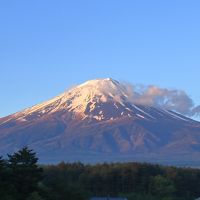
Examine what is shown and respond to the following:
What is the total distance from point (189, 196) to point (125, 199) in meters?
13.1

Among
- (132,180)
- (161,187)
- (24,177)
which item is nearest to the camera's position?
(24,177)

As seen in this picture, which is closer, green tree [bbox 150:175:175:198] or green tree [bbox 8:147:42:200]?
green tree [bbox 8:147:42:200]

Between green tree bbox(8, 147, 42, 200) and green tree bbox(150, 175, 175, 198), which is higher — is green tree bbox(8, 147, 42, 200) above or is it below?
below

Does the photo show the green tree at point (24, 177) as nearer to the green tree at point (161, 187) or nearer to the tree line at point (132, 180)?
the tree line at point (132, 180)

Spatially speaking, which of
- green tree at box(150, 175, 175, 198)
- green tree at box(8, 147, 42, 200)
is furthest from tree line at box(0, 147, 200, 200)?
green tree at box(8, 147, 42, 200)

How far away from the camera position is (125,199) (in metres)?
72.8

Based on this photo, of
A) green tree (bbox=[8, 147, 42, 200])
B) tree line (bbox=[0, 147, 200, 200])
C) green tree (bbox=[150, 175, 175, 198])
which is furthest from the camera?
green tree (bbox=[150, 175, 175, 198])

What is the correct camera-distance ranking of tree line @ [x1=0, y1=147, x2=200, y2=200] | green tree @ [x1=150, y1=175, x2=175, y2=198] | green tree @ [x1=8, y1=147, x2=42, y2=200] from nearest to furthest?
green tree @ [x1=8, y1=147, x2=42, y2=200]
tree line @ [x1=0, y1=147, x2=200, y2=200]
green tree @ [x1=150, y1=175, x2=175, y2=198]

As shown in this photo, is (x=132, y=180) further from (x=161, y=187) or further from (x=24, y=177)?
(x=24, y=177)

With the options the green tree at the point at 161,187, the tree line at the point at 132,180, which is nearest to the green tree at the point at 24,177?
the tree line at the point at 132,180

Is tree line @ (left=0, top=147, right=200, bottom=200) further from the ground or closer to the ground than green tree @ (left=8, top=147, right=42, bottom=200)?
further from the ground

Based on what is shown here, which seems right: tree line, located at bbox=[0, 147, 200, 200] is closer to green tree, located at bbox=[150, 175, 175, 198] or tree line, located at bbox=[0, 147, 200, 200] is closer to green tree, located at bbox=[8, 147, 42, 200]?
green tree, located at bbox=[150, 175, 175, 198]

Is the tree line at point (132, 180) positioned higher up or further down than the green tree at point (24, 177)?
higher up

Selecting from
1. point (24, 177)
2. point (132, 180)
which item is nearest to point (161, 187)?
point (132, 180)
